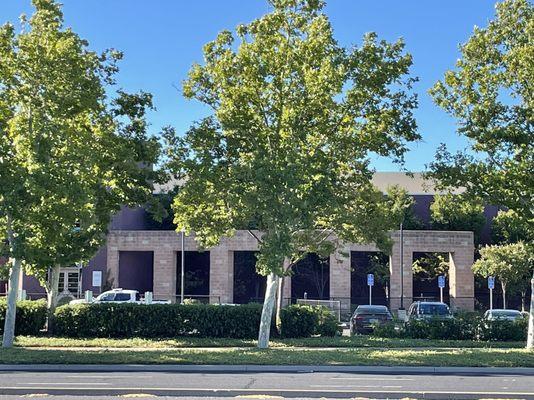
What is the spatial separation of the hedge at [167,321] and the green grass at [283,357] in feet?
16.5

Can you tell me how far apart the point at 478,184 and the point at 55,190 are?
40.3 ft

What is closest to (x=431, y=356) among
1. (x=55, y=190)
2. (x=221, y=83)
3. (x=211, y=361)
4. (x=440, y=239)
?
(x=211, y=361)

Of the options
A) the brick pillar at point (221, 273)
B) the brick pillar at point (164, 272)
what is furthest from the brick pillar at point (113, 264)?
the brick pillar at point (221, 273)

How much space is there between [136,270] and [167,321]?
31.8 metres

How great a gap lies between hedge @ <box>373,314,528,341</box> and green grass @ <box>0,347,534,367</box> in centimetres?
516

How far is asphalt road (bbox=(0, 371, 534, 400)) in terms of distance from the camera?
10.8 m

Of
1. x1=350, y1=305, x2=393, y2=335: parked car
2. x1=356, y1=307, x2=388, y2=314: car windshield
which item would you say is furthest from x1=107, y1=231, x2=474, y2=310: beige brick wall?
x1=350, y1=305, x2=393, y2=335: parked car

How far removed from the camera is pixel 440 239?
45781 mm

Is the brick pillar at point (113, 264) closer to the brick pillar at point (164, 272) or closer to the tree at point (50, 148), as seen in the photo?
the brick pillar at point (164, 272)

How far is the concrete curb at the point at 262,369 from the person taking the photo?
48.1ft

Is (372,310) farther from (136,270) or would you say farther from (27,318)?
(136,270)

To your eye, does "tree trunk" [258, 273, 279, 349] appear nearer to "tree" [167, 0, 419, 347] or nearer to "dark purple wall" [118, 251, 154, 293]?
"tree" [167, 0, 419, 347]

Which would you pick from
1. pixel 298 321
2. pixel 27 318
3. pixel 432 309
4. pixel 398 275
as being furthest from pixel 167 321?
pixel 398 275

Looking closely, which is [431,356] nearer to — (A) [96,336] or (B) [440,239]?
(A) [96,336]
